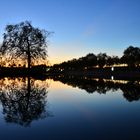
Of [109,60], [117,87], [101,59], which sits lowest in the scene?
[117,87]

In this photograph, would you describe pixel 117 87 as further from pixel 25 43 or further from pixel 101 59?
pixel 101 59

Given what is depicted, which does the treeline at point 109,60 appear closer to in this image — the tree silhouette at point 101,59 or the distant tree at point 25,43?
the tree silhouette at point 101,59

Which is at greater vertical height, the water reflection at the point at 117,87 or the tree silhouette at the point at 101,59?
the tree silhouette at the point at 101,59

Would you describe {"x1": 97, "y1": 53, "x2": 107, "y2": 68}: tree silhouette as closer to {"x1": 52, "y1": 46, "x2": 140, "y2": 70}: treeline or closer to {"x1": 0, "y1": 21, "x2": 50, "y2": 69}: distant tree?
{"x1": 52, "y1": 46, "x2": 140, "y2": 70}: treeline

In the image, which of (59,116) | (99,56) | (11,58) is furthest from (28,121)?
(99,56)

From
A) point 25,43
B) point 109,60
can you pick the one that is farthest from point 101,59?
point 25,43

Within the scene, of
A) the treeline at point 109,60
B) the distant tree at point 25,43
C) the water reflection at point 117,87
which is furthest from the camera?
the treeline at point 109,60

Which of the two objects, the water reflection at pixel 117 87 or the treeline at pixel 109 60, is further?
the treeline at pixel 109 60

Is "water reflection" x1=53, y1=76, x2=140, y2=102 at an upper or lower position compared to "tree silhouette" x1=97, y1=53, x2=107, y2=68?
lower

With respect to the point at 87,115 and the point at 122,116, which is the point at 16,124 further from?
the point at 122,116

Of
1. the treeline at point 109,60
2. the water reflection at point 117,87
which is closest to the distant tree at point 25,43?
the water reflection at point 117,87

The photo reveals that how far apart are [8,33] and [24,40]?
2868 millimetres

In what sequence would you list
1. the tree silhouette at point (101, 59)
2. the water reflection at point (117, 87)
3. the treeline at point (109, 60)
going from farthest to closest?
the tree silhouette at point (101, 59) → the treeline at point (109, 60) → the water reflection at point (117, 87)

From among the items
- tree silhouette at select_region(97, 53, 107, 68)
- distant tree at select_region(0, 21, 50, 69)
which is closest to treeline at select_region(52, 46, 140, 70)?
tree silhouette at select_region(97, 53, 107, 68)
